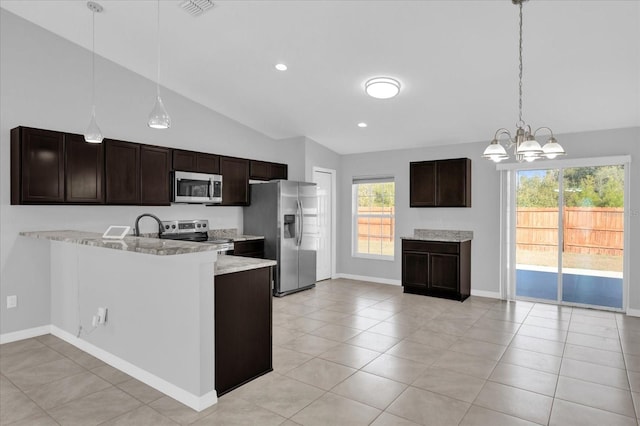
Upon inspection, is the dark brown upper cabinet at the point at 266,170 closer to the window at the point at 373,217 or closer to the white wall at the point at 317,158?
the white wall at the point at 317,158

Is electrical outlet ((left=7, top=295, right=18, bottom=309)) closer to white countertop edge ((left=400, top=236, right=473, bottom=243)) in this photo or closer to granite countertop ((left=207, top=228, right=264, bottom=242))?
granite countertop ((left=207, top=228, right=264, bottom=242))

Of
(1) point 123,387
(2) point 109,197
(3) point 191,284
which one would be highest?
(2) point 109,197

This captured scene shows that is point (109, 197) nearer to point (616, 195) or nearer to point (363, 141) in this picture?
point (363, 141)

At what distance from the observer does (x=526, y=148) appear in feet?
8.09

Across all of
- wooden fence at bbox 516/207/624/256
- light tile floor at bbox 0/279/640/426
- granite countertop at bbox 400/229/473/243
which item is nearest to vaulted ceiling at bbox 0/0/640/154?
wooden fence at bbox 516/207/624/256

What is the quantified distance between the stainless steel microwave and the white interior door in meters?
1.88

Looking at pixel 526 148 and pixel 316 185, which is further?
pixel 316 185

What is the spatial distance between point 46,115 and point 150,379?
3029 millimetres

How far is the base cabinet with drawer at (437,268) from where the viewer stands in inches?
219

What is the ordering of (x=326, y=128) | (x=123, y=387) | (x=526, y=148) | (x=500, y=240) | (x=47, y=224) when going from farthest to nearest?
(x=326, y=128), (x=500, y=240), (x=47, y=224), (x=123, y=387), (x=526, y=148)

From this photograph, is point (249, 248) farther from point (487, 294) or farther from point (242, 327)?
point (487, 294)

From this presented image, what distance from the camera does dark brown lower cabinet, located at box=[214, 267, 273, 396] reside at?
8.85 ft

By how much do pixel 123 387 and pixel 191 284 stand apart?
1079 millimetres

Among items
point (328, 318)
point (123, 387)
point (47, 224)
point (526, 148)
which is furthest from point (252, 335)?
point (47, 224)
